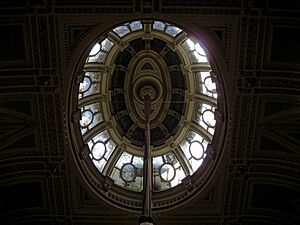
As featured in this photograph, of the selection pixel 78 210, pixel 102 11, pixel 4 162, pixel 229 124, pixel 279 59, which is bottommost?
pixel 78 210

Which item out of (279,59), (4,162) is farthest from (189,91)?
(4,162)

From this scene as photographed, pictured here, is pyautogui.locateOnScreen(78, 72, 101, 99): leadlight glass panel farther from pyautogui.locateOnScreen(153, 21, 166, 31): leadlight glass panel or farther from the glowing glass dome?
pyautogui.locateOnScreen(153, 21, 166, 31): leadlight glass panel

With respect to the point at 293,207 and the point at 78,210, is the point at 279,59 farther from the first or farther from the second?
the point at 78,210

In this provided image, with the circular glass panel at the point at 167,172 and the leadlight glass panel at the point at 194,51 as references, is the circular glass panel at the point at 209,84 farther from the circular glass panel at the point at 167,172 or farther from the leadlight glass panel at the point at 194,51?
the circular glass panel at the point at 167,172

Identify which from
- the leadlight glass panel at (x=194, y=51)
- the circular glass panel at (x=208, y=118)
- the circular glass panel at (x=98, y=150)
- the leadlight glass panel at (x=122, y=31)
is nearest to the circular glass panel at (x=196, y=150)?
the circular glass panel at (x=208, y=118)

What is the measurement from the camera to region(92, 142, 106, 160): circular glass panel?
17.6 meters

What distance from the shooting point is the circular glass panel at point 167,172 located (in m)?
17.8

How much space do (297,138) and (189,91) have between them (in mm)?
4491

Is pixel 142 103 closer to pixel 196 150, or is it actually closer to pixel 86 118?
pixel 86 118

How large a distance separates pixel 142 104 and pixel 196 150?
8.10ft

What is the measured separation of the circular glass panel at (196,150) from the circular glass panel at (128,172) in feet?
6.66

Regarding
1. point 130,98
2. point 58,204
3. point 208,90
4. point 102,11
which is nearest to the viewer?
point 102,11

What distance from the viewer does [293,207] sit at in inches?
607

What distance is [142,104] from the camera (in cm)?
1866
